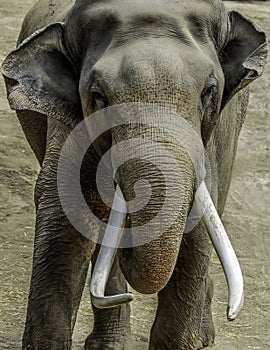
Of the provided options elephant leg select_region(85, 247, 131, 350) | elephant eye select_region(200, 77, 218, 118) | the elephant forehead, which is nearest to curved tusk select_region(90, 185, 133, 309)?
elephant eye select_region(200, 77, 218, 118)

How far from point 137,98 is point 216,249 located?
1.88ft

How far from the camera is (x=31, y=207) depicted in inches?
310

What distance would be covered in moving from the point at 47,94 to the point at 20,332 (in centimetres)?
149

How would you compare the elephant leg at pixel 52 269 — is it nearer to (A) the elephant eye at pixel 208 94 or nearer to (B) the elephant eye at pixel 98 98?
(B) the elephant eye at pixel 98 98

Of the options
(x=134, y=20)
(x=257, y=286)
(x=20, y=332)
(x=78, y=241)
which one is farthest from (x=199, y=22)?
(x=257, y=286)

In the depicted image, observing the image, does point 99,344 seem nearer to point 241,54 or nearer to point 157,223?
point 241,54

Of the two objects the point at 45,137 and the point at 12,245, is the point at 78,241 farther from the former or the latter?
the point at 12,245

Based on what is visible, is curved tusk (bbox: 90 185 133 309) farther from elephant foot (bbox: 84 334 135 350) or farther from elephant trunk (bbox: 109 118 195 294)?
elephant foot (bbox: 84 334 135 350)

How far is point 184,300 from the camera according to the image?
5.16 m

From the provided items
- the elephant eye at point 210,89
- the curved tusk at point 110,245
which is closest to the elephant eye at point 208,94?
the elephant eye at point 210,89

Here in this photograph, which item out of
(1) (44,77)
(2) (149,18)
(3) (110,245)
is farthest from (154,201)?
(1) (44,77)

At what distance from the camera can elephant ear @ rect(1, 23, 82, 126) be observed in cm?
496

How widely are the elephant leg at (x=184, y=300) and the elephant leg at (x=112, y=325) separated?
0.68 m

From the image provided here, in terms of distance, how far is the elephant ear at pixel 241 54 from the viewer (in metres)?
4.97
